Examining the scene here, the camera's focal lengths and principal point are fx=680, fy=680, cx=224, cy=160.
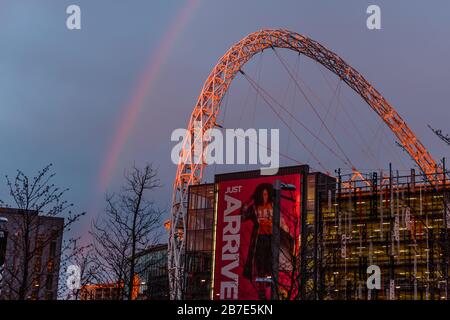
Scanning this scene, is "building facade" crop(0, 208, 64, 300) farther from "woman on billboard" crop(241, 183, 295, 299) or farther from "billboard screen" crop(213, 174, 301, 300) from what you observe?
"woman on billboard" crop(241, 183, 295, 299)

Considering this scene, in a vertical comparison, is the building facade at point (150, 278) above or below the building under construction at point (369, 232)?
below

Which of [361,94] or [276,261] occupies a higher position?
[361,94]

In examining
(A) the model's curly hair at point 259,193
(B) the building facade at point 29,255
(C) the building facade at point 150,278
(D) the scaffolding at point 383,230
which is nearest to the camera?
(B) the building facade at point 29,255

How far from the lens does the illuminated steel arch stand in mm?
88250

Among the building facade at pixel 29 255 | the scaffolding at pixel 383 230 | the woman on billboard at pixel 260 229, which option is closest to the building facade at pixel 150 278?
the building facade at pixel 29 255

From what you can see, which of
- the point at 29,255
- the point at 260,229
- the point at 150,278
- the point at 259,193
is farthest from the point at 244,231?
the point at 29,255

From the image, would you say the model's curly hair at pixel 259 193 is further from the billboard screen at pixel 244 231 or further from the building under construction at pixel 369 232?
the building under construction at pixel 369 232

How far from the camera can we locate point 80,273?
3778cm

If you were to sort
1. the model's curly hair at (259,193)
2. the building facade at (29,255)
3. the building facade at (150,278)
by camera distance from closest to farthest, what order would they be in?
the building facade at (29,255)
the building facade at (150,278)
the model's curly hair at (259,193)

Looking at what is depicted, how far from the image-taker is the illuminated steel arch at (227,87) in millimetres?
88250
